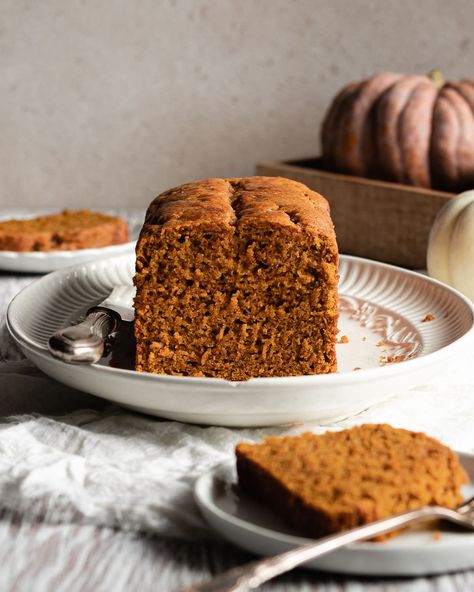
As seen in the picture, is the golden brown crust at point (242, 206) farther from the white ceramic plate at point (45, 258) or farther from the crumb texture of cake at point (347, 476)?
the white ceramic plate at point (45, 258)

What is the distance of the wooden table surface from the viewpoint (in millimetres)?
1008

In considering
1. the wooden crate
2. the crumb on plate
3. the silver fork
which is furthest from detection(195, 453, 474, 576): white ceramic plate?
the wooden crate

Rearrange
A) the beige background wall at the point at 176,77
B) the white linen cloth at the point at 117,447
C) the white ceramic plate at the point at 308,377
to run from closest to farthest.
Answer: the white linen cloth at the point at 117,447 → the white ceramic plate at the point at 308,377 → the beige background wall at the point at 176,77

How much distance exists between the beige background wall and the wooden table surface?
2942mm

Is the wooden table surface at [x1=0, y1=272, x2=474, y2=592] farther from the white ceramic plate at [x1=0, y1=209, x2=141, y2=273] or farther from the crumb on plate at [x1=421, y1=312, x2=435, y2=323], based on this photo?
the white ceramic plate at [x1=0, y1=209, x2=141, y2=273]

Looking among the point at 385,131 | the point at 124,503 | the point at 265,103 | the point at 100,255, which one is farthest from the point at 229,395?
the point at 265,103

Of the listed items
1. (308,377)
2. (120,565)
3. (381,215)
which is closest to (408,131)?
(381,215)

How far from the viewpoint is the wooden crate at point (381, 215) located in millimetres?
2521

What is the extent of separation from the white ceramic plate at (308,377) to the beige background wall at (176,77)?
6.12ft

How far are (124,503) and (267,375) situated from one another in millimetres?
471

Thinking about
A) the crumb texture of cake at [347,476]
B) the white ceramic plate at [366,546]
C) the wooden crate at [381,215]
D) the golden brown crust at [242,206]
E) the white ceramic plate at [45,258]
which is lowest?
the white ceramic plate at [45,258]

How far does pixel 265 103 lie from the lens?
386 cm

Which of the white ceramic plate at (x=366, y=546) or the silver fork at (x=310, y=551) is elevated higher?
the silver fork at (x=310, y=551)

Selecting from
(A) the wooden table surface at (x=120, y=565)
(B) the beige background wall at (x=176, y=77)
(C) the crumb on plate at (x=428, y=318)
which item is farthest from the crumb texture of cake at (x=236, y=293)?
(B) the beige background wall at (x=176, y=77)
